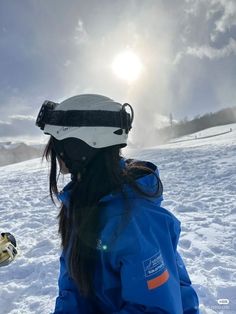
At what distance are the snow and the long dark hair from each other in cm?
178

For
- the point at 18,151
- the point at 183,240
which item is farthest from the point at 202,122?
the point at 183,240

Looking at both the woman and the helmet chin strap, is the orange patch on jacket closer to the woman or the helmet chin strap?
the woman

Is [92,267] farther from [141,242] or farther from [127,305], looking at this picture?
[141,242]

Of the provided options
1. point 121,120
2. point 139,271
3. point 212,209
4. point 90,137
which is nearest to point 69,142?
point 90,137

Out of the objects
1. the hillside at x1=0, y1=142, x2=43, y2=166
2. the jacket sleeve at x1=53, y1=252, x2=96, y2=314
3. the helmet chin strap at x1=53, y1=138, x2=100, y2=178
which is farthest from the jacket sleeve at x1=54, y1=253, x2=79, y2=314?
the hillside at x1=0, y1=142, x2=43, y2=166

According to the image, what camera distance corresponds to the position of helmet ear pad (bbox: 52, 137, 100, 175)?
4.82ft

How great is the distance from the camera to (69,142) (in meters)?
1.50

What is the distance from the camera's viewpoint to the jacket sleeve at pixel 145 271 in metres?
1.25

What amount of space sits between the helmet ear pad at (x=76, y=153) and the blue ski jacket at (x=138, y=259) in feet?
0.71

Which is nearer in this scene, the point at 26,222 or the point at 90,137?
the point at 90,137

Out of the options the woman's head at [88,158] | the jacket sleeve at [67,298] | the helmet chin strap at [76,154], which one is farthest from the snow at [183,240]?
the helmet chin strap at [76,154]

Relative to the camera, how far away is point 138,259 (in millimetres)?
1253

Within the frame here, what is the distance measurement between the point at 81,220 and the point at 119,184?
0.86 feet

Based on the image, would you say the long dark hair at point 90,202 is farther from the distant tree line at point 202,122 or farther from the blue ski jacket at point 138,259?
the distant tree line at point 202,122
